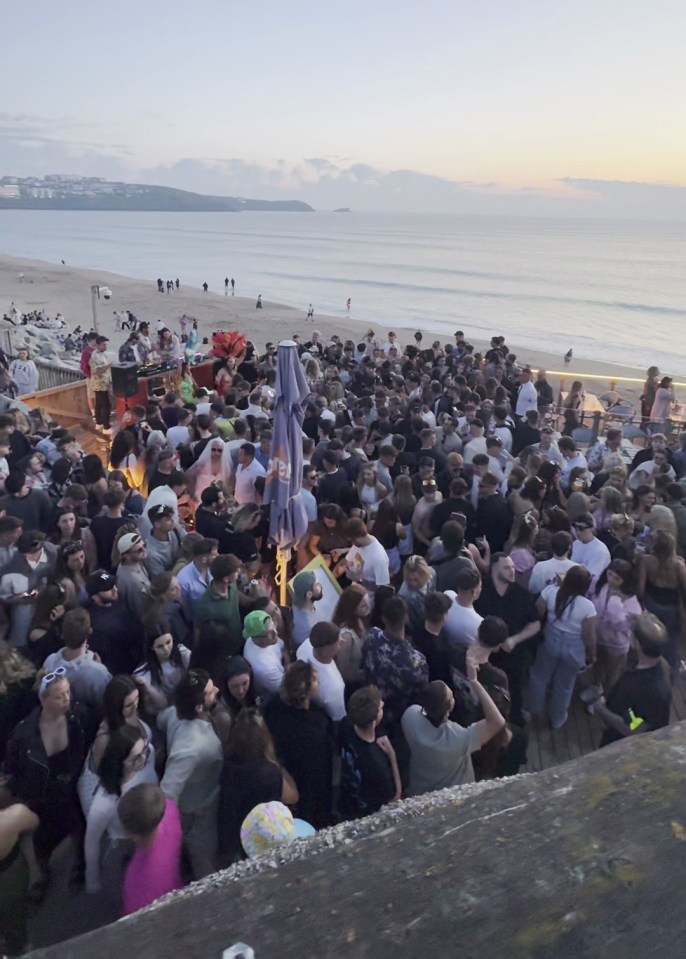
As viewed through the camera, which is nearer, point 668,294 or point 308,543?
point 308,543

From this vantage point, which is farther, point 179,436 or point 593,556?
point 179,436

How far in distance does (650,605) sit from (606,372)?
93.3 ft

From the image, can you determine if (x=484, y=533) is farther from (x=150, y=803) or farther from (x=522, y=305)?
(x=522, y=305)

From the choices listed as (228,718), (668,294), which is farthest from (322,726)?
(668,294)

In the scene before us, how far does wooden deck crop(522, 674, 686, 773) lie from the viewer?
5.01 m

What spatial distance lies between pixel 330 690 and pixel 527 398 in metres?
8.72

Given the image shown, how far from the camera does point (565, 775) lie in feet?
4.24

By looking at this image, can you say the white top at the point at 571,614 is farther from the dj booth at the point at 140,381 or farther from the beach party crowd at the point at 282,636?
the dj booth at the point at 140,381

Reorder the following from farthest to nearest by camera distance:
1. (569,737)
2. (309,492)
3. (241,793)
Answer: (309,492), (569,737), (241,793)

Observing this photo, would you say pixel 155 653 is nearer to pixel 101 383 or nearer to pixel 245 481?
pixel 245 481

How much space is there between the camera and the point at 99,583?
462 cm

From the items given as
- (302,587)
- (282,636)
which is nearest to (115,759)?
(302,587)

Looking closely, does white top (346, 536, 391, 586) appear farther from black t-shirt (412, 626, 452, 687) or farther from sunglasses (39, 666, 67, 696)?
sunglasses (39, 666, 67, 696)

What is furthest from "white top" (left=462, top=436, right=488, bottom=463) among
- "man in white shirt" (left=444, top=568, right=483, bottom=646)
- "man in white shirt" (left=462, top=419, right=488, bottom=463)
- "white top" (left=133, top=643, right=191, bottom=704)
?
"white top" (left=133, top=643, right=191, bottom=704)
